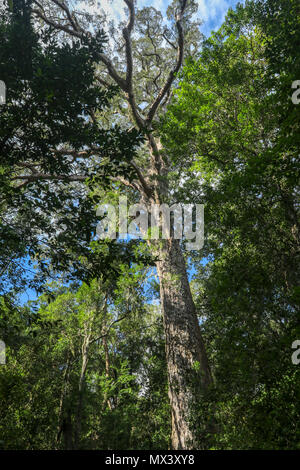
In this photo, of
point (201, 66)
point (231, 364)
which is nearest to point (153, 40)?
point (201, 66)

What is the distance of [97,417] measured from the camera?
7824mm

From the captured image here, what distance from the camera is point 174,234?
9.23m

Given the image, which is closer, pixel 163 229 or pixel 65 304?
pixel 163 229

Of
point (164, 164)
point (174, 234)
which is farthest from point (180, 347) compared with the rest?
point (164, 164)

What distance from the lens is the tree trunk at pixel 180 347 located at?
562 cm

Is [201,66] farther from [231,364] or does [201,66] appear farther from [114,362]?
[114,362]

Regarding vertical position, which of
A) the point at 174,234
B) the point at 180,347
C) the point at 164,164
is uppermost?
the point at 164,164

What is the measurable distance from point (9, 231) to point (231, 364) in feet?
12.8

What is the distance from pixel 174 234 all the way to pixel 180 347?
367cm

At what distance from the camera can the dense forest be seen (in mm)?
4203

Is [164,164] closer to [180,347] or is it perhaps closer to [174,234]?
[174,234]

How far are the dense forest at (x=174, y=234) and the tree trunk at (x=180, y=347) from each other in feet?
0.11

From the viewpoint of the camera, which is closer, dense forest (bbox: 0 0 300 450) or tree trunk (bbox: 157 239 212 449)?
dense forest (bbox: 0 0 300 450)

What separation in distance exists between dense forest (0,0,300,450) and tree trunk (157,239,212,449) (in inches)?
1.3
